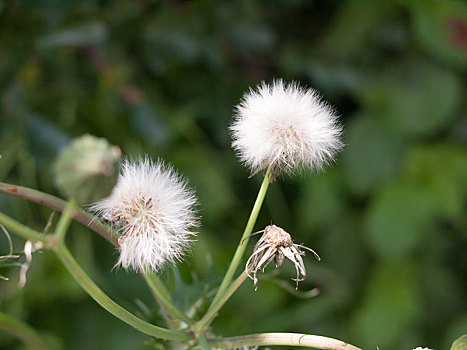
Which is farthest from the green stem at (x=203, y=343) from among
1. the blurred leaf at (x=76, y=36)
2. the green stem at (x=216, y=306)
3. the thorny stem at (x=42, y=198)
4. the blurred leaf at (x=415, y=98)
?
the blurred leaf at (x=415, y=98)

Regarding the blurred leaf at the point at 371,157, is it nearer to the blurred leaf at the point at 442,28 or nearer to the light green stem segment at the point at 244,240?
the blurred leaf at the point at 442,28

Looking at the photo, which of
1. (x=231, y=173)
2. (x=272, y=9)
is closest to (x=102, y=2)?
(x=272, y=9)

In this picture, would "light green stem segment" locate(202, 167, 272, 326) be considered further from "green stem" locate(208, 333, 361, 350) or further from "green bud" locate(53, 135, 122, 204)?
"green bud" locate(53, 135, 122, 204)

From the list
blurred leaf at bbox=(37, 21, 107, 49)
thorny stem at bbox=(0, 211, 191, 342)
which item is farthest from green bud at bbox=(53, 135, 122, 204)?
blurred leaf at bbox=(37, 21, 107, 49)

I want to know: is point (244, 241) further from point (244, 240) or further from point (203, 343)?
point (203, 343)

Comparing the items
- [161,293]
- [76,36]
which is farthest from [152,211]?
[76,36]
